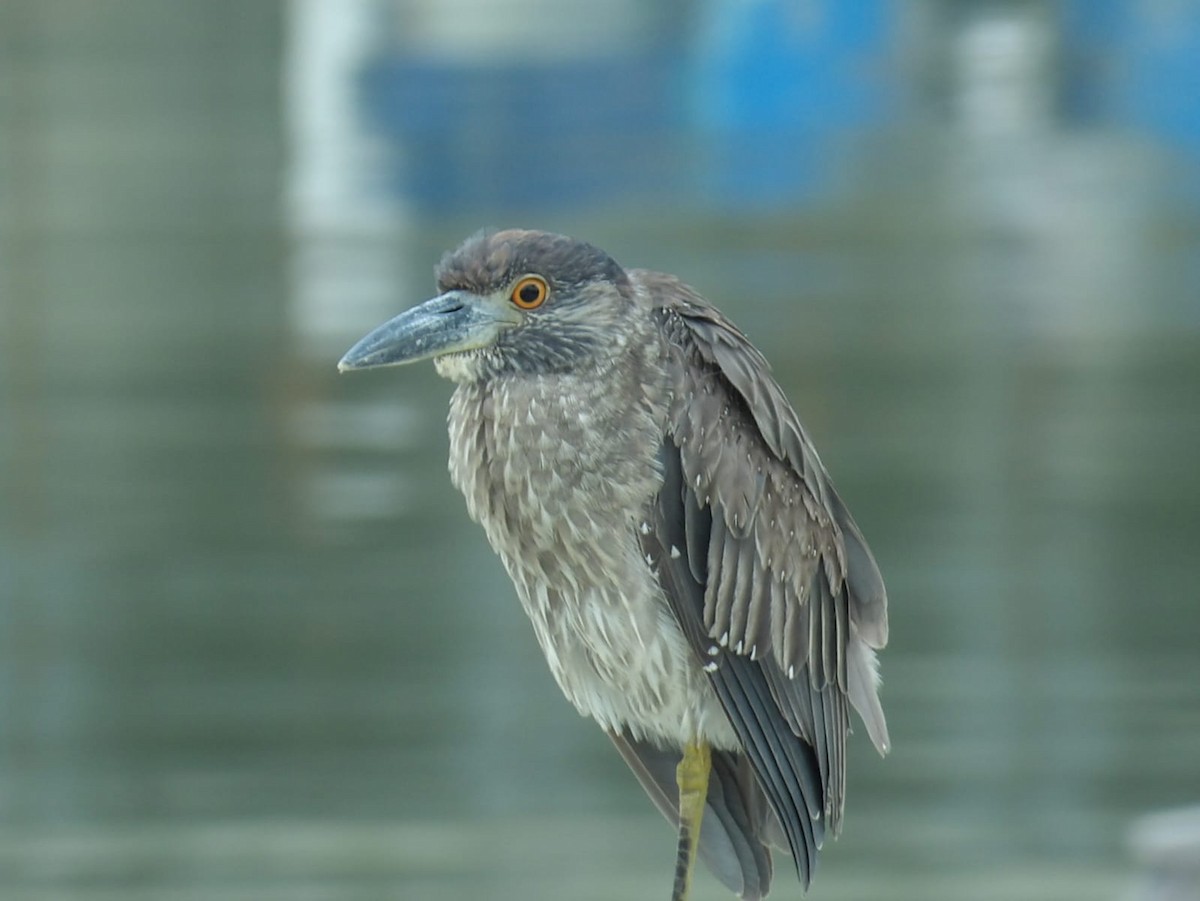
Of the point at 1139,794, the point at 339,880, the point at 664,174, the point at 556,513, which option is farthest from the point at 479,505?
the point at 664,174

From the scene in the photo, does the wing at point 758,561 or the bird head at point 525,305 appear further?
the wing at point 758,561

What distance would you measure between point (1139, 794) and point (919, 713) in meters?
0.94

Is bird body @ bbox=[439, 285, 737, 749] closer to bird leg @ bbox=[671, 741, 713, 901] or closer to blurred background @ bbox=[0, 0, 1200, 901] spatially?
bird leg @ bbox=[671, 741, 713, 901]

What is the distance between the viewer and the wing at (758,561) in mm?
2939

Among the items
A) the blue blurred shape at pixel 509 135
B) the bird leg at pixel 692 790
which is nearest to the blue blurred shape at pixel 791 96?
the blue blurred shape at pixel 509 135

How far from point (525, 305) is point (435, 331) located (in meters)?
0.14

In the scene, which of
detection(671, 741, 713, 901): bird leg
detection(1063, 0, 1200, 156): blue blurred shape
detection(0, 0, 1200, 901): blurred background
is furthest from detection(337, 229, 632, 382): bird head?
detection(1063, 0, 1200, 156): blue blurred shape

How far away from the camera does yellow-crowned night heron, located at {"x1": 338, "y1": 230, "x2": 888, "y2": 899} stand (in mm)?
2840

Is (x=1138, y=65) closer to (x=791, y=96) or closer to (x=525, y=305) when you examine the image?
(x=791, y=96)

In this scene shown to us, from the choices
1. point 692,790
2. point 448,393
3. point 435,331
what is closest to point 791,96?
point 448,393

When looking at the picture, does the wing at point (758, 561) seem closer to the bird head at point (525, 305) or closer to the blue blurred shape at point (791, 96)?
the bird head at point (525, 305)

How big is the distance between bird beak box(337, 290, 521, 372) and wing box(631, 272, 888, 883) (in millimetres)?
259

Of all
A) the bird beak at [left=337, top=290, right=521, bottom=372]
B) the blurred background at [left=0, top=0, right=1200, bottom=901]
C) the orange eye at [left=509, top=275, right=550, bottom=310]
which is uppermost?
the orange eye at [left=509, top=275, right=550, bottom=310]

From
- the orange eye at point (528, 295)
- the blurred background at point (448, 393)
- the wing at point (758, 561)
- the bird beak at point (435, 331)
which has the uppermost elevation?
the orange eye at point (528, 295)
